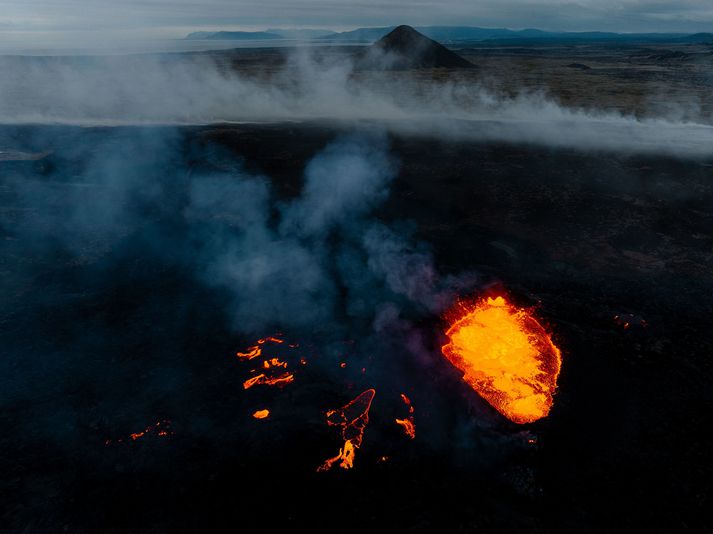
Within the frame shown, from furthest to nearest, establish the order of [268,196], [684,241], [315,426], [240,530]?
[268,196] → [684,241] → [315,426] → [240,530]

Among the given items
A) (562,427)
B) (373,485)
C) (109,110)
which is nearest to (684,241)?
(562,427)

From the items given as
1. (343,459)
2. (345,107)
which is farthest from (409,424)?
(345,107)

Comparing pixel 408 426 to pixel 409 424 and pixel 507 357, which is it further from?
pixel 507 357

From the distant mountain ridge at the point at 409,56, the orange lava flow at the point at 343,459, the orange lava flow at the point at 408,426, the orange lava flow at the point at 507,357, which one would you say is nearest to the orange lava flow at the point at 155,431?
the orange lava flow at the point at 343,459

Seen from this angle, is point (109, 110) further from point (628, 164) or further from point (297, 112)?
point (628, 164)

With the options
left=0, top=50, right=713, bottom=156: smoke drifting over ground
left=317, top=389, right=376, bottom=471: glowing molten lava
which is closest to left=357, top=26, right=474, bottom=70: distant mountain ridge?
left=0, top=50, right=713, bottom=156: smoke drifting over ground

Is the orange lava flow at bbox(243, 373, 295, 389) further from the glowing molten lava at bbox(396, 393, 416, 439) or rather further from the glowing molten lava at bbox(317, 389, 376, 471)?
the glowing molten lava at bbox(396, 393, 416, 439)

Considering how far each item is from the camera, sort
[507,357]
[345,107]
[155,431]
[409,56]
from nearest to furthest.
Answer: [155,431] → [507,357] → [345,107] → [409,56]
